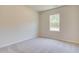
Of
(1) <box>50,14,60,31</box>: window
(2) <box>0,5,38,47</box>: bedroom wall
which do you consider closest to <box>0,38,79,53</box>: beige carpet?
(2) <box>0,5,38,47</box>: bedroom wall

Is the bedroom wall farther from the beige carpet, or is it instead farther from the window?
the window

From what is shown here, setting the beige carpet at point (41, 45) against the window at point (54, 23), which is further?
the beige carpet at point (41, 45)

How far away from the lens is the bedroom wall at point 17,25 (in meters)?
2.32

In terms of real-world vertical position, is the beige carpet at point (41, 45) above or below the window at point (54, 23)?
below

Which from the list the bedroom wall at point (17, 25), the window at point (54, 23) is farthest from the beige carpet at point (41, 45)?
the window at point (54, 23)

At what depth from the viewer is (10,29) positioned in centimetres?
304

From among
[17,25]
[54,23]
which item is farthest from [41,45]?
[17,25]

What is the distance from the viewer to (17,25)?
9.68ft

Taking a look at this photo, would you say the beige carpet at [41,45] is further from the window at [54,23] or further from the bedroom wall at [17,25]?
the window at [54,23]

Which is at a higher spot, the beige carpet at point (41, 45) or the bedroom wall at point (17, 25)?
the bedroom wall at point (17, 25)

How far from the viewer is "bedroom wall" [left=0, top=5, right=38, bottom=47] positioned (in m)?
2.32

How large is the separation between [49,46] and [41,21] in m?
0.64
